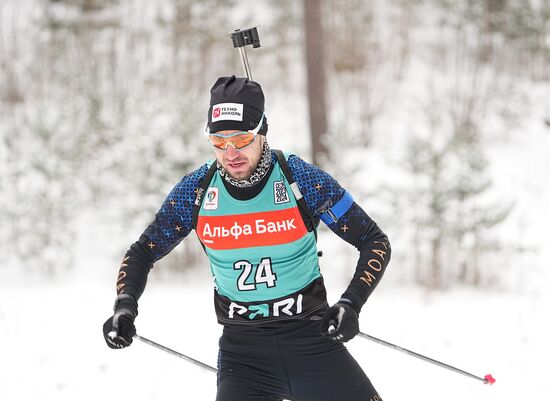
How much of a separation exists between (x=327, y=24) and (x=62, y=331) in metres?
8.77

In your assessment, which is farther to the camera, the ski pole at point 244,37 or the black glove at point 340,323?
the ski pole at point 244,37

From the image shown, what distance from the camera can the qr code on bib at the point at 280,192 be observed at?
2674 mm

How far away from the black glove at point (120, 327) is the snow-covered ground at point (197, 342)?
244 cm

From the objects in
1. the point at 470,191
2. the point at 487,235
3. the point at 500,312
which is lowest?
the point at 500,312

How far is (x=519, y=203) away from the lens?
920cm

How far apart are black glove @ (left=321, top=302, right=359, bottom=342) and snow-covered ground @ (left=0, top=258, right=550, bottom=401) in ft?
8.84

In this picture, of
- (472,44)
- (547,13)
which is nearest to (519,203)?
(547,13)

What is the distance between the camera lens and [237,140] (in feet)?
8.69

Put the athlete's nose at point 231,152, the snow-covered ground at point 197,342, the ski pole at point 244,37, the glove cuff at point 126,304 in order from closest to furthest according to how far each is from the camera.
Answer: the athlete's nose at point 231,152
the glove cuff at point 126,304
the ski pole at point 244,37
the snow-covered ground at point 197,342

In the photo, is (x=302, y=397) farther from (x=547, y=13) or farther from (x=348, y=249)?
(x=547, y=13)

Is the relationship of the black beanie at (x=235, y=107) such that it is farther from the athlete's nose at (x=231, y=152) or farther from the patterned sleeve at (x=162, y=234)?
the patterned sleeve at (x=162, y=234)

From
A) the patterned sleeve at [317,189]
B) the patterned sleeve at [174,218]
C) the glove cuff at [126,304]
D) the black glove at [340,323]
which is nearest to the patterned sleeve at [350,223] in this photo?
the patterned sleeve at [317,189]

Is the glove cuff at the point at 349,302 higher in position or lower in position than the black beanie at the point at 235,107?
lower

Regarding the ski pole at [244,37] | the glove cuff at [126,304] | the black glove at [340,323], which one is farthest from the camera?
the ski pole at [244,37]
